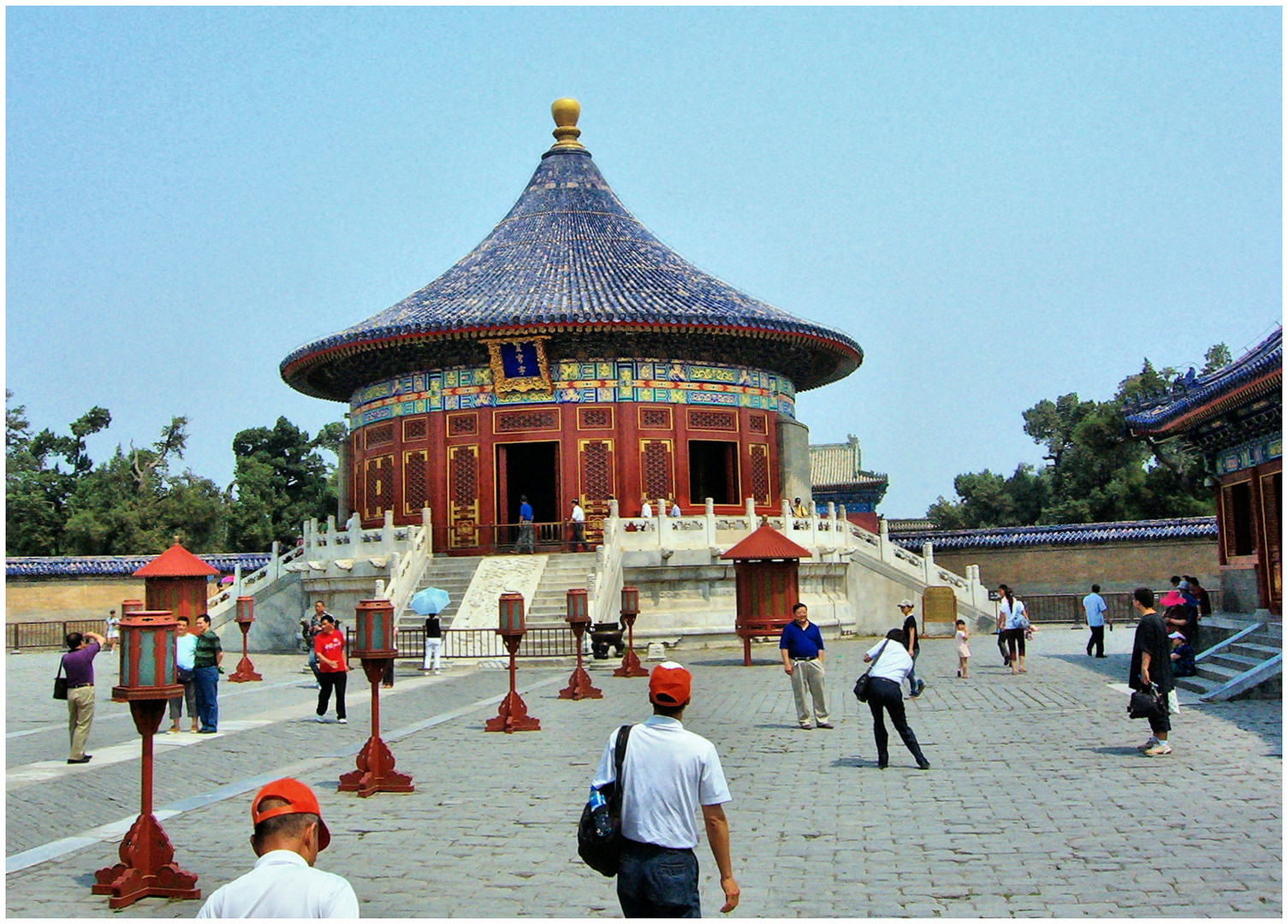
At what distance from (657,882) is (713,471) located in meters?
28.1

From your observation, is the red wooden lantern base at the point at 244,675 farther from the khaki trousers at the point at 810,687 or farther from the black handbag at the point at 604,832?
the black handbag at the point at 604,832

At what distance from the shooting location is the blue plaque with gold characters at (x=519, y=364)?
29.8 m

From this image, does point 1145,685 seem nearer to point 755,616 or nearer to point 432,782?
point 432,782

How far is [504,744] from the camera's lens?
12875 millimetres

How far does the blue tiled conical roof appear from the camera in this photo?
29469 millimetres

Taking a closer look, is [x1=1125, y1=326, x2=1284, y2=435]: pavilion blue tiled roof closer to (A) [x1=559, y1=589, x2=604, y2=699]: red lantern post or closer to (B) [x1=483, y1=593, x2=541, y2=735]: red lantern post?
(A) [x1=559, y1=589, x2=604, y2=699]: red lantern post

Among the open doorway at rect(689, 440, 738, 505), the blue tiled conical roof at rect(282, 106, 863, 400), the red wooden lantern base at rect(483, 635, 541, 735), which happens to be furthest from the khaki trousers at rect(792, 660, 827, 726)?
the open doorway at rect(689, 440, 738, 505)

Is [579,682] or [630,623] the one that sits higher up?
[630,623]

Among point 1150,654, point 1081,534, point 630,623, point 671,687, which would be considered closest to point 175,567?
point 630,623

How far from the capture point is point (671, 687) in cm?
532

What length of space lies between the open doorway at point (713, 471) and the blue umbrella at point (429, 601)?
32.4 ft

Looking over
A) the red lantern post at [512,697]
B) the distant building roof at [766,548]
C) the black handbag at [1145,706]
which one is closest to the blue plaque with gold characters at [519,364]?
the distant building roof at [766,548]

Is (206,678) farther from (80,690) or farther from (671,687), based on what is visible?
(671,687)

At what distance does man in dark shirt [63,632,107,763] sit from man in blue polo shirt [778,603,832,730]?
6.63 metres
